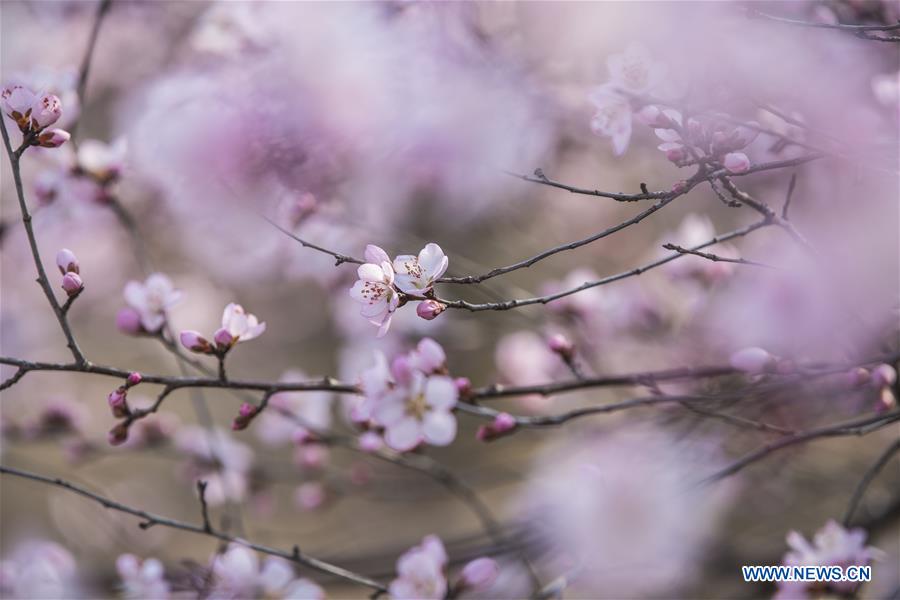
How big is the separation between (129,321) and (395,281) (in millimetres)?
412

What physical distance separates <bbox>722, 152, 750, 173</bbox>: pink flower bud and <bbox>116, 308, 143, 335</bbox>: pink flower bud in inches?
28.2

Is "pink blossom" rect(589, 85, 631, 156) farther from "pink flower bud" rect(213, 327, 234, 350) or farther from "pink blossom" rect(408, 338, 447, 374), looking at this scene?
"pink flower bud" rect(213, 327, 234, 350)

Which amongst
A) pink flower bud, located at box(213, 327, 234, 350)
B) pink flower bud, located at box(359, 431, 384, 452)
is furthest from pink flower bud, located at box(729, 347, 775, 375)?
pink flower bud, located at box(213, 327, 234, 350)

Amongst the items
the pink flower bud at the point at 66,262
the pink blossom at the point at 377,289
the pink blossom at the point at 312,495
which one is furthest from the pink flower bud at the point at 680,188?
the pink blossom at the point at 312,495

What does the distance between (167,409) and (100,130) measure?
110cm

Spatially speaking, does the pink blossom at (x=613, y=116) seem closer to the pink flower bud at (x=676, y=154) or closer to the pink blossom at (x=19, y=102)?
the pink flower bud at (x=676, y=154)

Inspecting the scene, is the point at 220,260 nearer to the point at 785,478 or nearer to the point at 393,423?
the point at 393,423

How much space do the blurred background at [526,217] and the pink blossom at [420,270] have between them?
0.24 meters

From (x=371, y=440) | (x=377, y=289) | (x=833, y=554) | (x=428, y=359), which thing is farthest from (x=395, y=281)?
(x=833, y=554)

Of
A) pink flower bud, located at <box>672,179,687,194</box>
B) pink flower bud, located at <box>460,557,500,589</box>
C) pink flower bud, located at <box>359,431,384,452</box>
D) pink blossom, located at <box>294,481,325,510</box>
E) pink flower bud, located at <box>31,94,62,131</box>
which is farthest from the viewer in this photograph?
pink blossom, located at <box>294,481,325,510</box>

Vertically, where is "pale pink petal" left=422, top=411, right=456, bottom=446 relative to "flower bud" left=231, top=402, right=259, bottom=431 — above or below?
above

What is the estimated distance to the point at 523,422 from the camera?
2.79ft

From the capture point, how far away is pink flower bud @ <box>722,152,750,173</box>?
0.67m

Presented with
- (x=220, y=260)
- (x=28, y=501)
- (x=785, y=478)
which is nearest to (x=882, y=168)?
(x=785, y=478)
